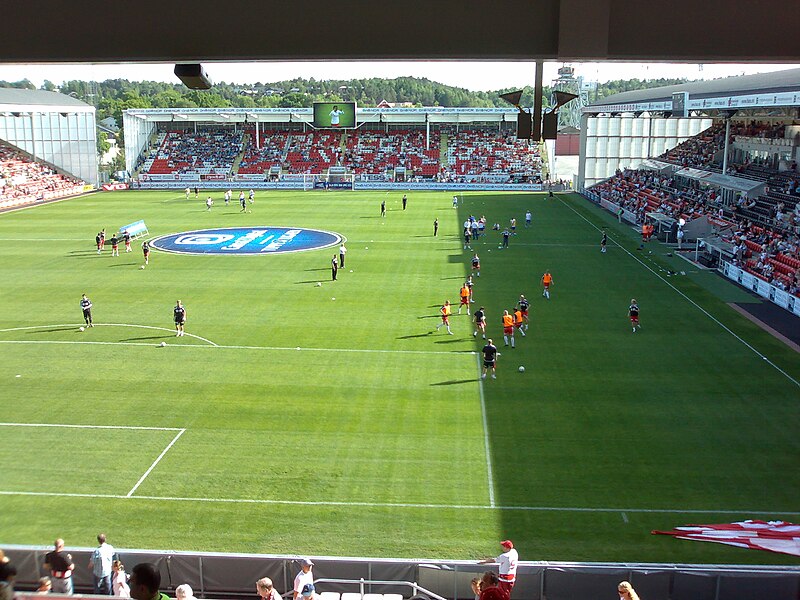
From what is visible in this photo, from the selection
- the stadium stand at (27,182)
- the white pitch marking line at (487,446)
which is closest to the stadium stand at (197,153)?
the stadium stand at (27,182)

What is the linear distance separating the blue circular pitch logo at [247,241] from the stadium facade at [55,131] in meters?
33.1

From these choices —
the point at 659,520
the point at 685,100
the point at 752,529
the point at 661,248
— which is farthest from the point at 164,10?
the point at 685,100

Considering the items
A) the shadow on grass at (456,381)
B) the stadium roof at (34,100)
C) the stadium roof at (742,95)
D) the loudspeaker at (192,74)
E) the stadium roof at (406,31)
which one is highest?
the stadium roof at (34,100)

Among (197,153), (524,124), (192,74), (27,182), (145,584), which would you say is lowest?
(145,584)

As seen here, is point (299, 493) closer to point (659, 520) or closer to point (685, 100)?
point (659, 520)

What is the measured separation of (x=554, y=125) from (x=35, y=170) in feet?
238

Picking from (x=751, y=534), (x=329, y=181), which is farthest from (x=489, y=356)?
(x=329, y=181)

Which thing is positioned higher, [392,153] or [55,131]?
[55,131]

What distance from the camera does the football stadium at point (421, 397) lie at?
10938 mm

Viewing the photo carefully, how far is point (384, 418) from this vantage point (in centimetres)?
1881

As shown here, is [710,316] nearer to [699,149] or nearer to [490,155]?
[699,149]

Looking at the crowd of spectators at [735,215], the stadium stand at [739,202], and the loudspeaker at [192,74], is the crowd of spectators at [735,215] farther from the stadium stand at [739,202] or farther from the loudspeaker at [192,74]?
the loudspeaker at [192,74]

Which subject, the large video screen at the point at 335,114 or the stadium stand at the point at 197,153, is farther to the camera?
the stadium stand at the point at 197,153

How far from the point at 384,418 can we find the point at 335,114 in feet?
208
